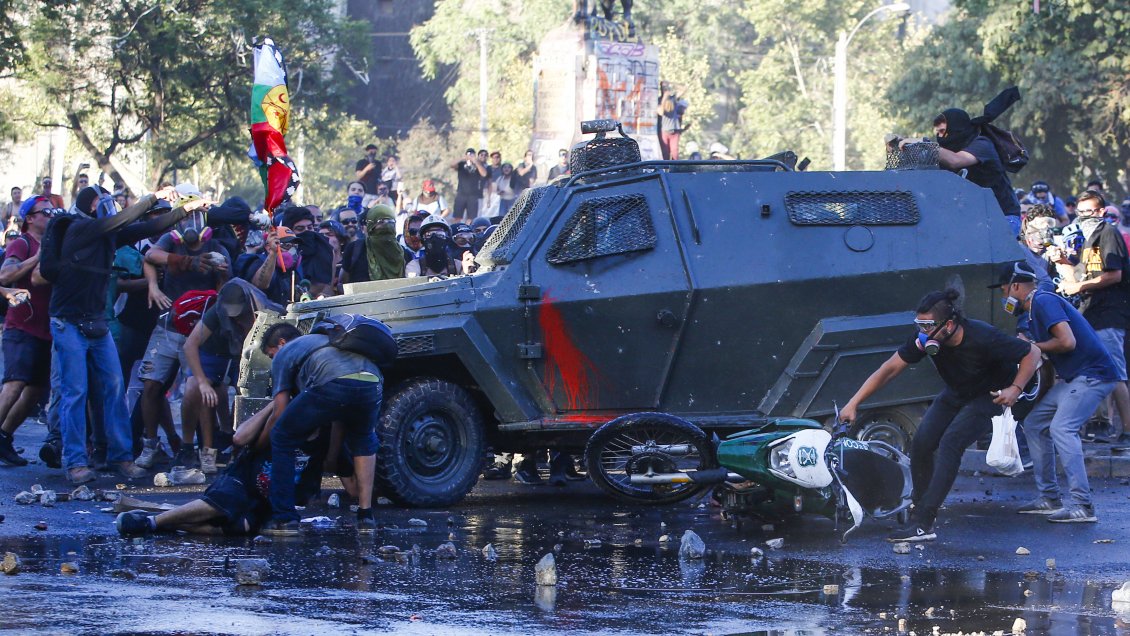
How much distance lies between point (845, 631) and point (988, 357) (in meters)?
3.21

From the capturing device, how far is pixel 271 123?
44.7 feet

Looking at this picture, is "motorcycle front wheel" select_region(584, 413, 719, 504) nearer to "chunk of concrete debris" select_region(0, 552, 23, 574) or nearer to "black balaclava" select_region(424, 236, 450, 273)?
"black balaclava" select_region(424, 236, 450, 273)

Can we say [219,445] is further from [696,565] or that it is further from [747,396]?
[696,565]

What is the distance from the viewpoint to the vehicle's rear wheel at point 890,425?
1174 cm

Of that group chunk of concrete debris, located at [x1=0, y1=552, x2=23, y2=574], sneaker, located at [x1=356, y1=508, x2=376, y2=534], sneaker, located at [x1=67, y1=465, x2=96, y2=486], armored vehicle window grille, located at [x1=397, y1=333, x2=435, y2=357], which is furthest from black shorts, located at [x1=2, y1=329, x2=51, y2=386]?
chunk of concrete debris, located at [x1=0, y1=552, x2=23, y2=574]

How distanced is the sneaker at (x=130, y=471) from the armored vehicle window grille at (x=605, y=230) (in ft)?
12.1

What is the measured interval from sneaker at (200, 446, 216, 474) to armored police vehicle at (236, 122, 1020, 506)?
158cm

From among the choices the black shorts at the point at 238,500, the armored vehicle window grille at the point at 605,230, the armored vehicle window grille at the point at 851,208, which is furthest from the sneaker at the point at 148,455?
the armored vehicle window grille at the point at 851,208

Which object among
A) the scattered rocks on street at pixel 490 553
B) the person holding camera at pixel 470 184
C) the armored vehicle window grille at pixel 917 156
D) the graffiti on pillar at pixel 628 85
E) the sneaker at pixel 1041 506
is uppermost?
the graffiti on pillar at pixel 628 85

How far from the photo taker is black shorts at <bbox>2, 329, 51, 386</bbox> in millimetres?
12930

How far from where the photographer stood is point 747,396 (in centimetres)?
1156

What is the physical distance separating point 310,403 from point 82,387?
126 inches

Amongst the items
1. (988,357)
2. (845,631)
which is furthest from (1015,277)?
(845,631)

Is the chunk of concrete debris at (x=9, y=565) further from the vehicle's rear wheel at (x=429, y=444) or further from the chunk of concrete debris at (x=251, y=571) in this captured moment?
the vehicle's rear wheel at (x=429, y=444)
